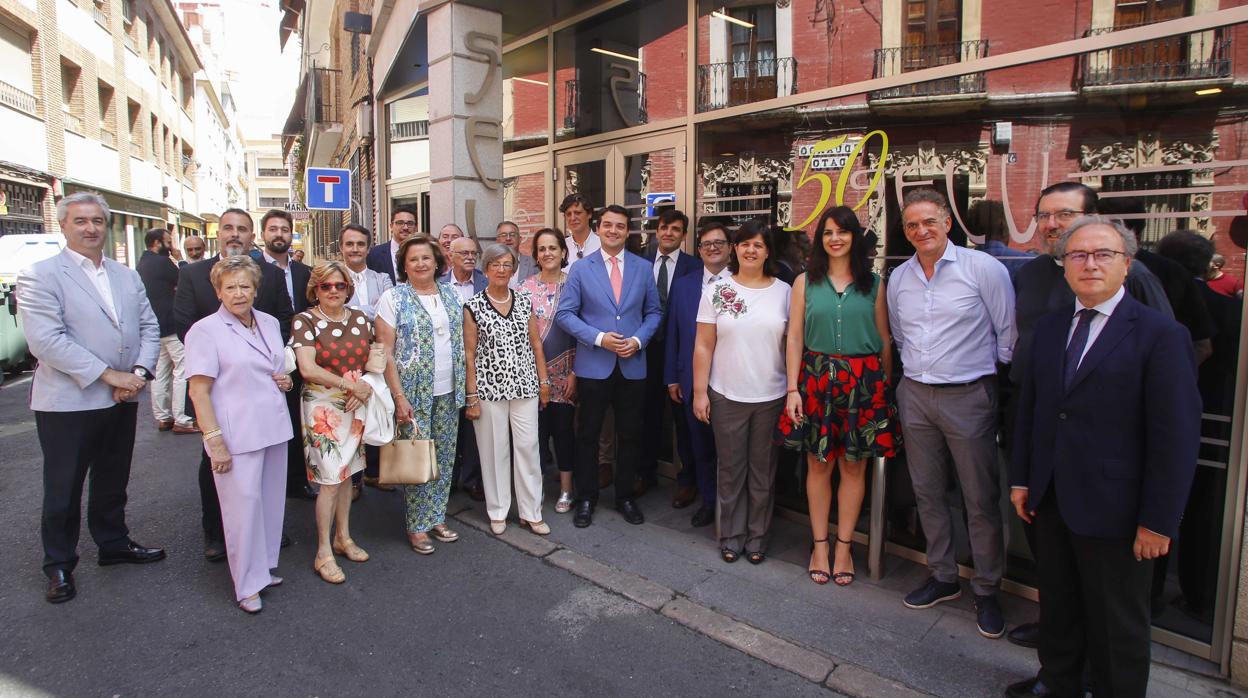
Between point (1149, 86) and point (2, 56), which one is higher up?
point (2, 56)

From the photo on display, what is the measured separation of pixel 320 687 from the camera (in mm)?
3041

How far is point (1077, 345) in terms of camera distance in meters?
2.65

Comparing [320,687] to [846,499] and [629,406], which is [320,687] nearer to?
[629,406]

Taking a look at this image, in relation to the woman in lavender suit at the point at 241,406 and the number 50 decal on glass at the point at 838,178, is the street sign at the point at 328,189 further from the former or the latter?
the number 50 decal on glass at the point at 838,178

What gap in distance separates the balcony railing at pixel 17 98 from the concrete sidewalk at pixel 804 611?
1838 cm

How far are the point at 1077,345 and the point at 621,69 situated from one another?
446cm

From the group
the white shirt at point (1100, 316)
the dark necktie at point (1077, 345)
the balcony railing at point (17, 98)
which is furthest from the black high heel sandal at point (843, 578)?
the balcony railing at point (17, 98)

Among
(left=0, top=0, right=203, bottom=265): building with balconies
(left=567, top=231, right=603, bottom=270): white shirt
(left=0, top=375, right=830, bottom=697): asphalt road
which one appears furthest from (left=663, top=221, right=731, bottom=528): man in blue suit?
(left=0, top=0, right=203, bottom=265): building with balconies

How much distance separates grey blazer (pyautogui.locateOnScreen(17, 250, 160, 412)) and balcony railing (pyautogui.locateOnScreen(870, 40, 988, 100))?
4389mm

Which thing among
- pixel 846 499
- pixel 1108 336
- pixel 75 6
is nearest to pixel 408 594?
pixel 846 499

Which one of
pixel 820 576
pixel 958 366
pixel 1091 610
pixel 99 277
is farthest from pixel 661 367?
pixel 99 277

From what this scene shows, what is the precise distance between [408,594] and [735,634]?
1708 millimetres

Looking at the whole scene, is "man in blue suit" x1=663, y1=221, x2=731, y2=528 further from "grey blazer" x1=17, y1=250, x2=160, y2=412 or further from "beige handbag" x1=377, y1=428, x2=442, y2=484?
"grey blazer" x1=17, y1=250, x2=160, y2=412

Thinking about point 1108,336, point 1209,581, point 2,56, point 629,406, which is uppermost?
point 2,56
